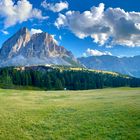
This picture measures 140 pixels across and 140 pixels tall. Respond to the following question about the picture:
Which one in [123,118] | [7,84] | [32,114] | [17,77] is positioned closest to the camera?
[123,118]

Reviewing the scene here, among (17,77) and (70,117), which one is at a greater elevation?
(17,77)

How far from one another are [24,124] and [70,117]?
239 inches

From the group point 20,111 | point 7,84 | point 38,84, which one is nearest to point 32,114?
point 20,111

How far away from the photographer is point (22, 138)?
90.0ft

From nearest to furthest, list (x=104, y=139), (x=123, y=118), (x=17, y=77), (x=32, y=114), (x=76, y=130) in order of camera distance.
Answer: (x=104, y=139), (x=76, y=130), (x=123, y=118), (x=32, y=114), (x=17, y=77)

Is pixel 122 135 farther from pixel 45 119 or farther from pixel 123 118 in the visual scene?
pixel 45 119

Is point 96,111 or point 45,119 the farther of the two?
point 96,111

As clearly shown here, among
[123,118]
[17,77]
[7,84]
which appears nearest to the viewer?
[123,118]

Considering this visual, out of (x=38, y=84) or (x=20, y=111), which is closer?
(x=20, y=111)

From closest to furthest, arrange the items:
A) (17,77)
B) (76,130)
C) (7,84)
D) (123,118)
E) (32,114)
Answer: (76,130) → (123,118) → (32,114) → (7,84) → (17,77)

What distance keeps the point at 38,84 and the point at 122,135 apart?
149 metres

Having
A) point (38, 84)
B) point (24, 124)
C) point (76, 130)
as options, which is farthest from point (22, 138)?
point (38, 84)

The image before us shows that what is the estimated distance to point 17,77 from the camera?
6816 inches

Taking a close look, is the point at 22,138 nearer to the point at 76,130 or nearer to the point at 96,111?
the point at 76,130
